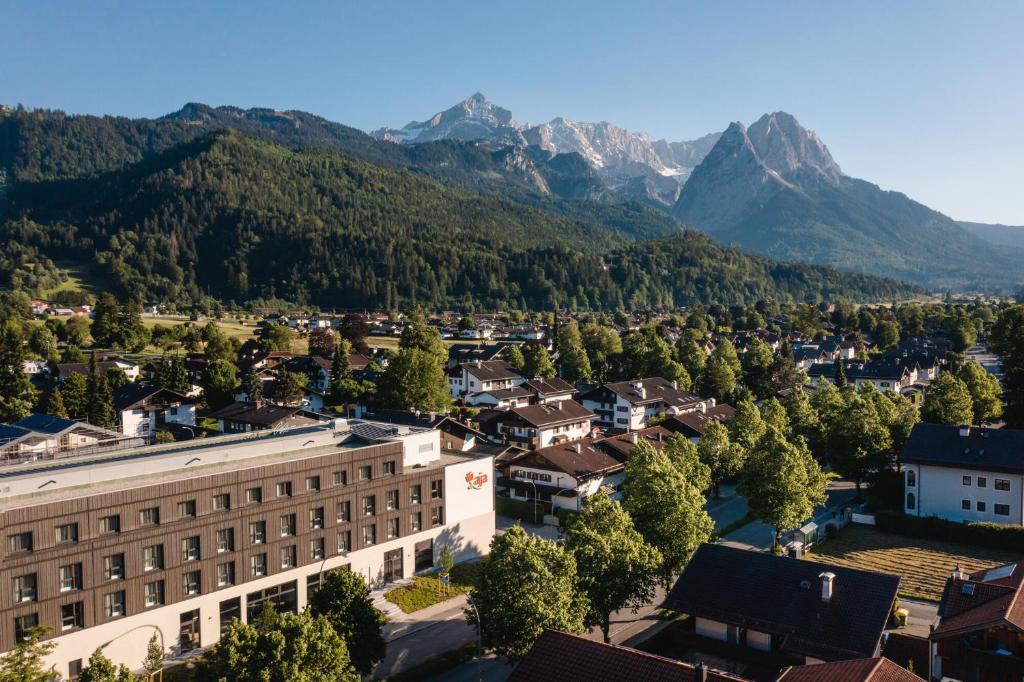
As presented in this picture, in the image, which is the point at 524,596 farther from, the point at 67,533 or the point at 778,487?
the point at 778,487

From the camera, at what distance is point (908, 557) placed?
46.7 metres

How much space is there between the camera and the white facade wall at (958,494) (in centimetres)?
4981

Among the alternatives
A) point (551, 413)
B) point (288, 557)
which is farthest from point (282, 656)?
point (551, 413)

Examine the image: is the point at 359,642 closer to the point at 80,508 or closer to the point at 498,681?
the point at 498,681

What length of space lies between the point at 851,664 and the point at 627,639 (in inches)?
538

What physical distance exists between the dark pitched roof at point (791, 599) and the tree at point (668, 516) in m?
4.98

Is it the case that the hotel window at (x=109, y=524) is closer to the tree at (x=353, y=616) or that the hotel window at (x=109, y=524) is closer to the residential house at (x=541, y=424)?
the tree at (x=353, y=616)

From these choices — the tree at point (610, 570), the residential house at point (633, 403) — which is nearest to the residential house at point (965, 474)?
the tree at point (610, 570)

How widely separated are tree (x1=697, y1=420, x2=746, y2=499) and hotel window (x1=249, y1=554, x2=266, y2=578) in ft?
116

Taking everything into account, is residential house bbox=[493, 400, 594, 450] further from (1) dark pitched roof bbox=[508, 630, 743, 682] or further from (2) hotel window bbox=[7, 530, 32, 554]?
(2) hotel window bbox=[7, 530, 32, 554]

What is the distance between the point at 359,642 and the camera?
29094 mm

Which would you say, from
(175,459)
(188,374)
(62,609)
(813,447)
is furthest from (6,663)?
(188,374)

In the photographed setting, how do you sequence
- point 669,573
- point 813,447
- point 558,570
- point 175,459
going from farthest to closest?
point 813,447, point 669,573, point 175,459, point 558,570

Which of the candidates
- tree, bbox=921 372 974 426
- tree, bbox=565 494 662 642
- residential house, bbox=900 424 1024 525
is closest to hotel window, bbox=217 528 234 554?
tree, bbox=565 494 662 642
